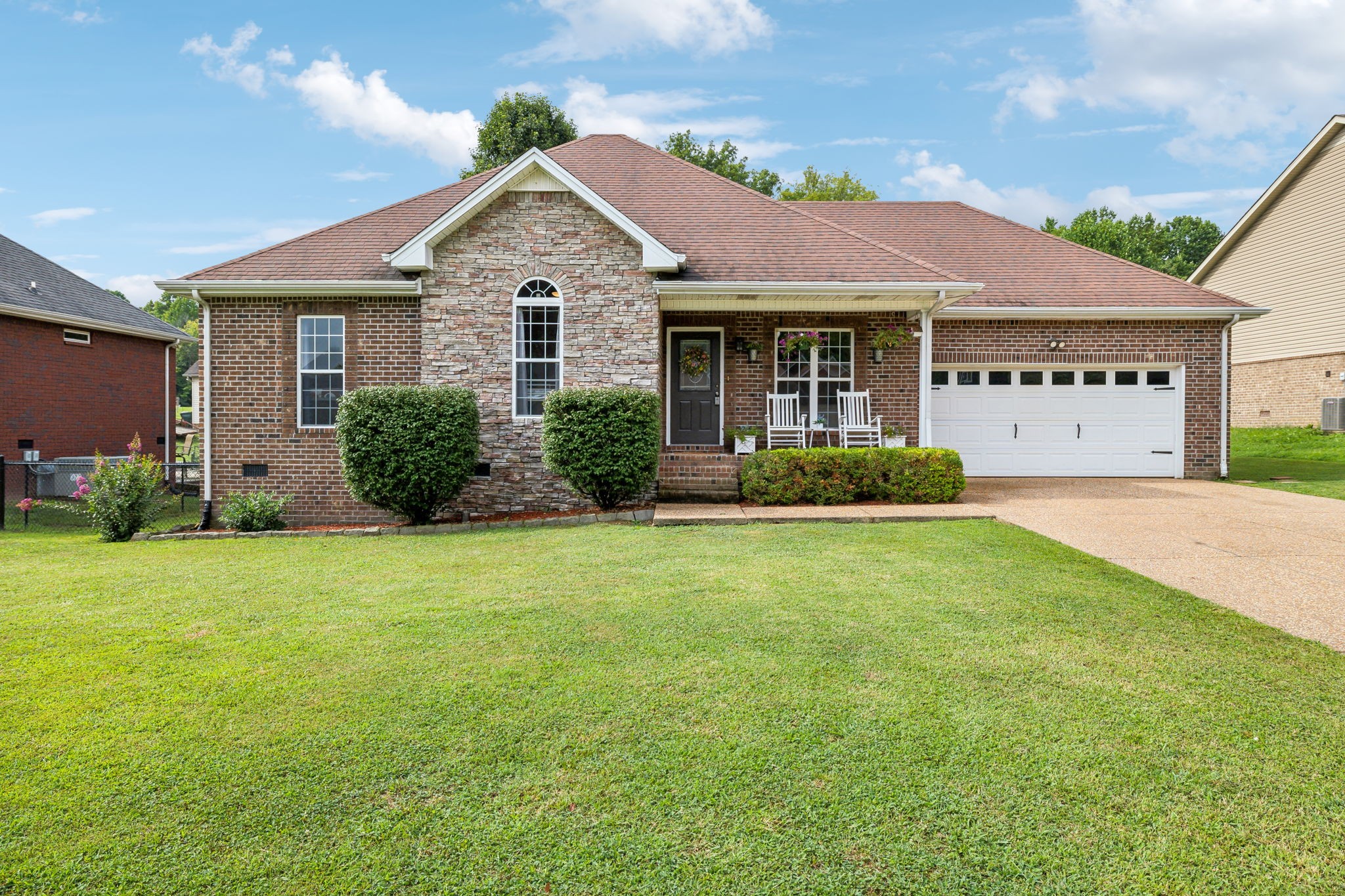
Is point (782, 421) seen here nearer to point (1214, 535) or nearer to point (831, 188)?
point (1214, 535)

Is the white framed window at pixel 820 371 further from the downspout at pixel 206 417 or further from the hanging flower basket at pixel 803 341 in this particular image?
the downspout at pixel 206 417

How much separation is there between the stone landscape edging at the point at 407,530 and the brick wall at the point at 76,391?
28.3ft

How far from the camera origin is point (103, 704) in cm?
350

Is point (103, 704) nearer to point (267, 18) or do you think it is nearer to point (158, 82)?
point (267, 18)

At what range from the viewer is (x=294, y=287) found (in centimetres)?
1040

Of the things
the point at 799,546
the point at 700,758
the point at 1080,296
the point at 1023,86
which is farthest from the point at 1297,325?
the point at 700,758

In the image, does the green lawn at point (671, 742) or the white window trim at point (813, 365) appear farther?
the white window trim at point (813, 365)

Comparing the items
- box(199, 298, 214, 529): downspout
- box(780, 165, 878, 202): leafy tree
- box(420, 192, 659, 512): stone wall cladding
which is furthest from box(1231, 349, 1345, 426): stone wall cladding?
box(199, 298, 214, 529): downspout

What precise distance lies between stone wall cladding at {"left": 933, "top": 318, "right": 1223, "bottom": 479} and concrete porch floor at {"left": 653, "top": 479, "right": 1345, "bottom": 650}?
2164 mm

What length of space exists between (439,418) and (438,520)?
156cm

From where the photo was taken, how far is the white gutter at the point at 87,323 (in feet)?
47.3

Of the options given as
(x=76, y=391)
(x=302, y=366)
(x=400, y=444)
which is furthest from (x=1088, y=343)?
(x=76, y=391)

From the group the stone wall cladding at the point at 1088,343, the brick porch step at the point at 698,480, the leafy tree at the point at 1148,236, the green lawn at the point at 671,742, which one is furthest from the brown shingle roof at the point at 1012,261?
the leafy tree at the point at 1148,236

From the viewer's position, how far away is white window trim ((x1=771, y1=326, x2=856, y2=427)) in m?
12.2
